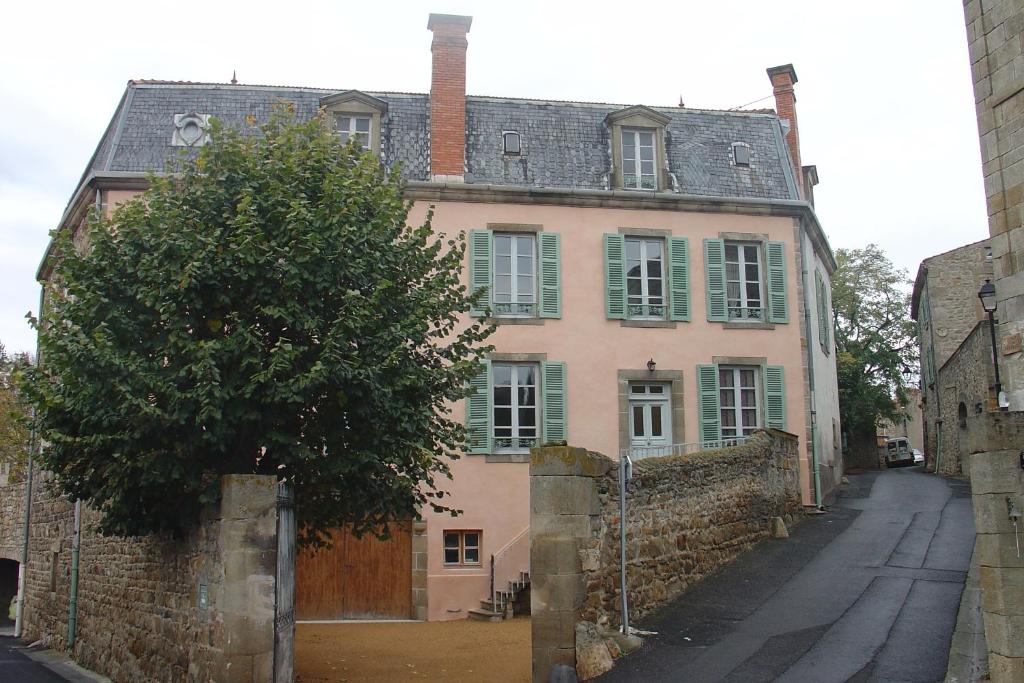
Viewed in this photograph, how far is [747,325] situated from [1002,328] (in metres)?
9.60

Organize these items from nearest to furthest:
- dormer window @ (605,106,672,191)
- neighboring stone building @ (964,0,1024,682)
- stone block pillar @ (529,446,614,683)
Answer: neighboring stone building @ (964,0,1024,682), stone block pillar @ (529,446,614,683), dormer window @ (605,106,672,191)

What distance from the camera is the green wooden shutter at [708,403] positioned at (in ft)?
56.2

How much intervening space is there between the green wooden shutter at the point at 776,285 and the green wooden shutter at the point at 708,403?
1.63 m

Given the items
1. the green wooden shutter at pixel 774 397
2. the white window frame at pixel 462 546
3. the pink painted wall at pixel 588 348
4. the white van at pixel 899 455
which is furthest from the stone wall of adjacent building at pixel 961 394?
the white window frame at pixel 462 546

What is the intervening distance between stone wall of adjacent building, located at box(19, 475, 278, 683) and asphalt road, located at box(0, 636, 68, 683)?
0.54 meters

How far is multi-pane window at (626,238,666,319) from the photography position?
57.0ft

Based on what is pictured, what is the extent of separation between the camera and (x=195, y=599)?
29.0 ft

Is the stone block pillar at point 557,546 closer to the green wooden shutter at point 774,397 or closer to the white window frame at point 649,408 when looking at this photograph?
the white window frame at point 649,408

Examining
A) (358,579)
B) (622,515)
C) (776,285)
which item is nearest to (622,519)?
(622,515)

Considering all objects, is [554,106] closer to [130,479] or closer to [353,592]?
[353,592]

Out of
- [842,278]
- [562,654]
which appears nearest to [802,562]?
[562,654]

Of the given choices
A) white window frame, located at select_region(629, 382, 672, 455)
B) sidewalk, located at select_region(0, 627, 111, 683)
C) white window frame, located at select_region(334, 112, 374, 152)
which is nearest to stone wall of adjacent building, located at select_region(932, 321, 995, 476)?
white window frame, located at select_region(629, 382, 672, 455)

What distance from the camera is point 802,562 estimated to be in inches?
514

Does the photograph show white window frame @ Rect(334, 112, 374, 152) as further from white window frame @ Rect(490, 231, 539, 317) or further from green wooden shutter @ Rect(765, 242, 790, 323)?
green wooden shutter @ Rect(765, 242, 790, 323)
